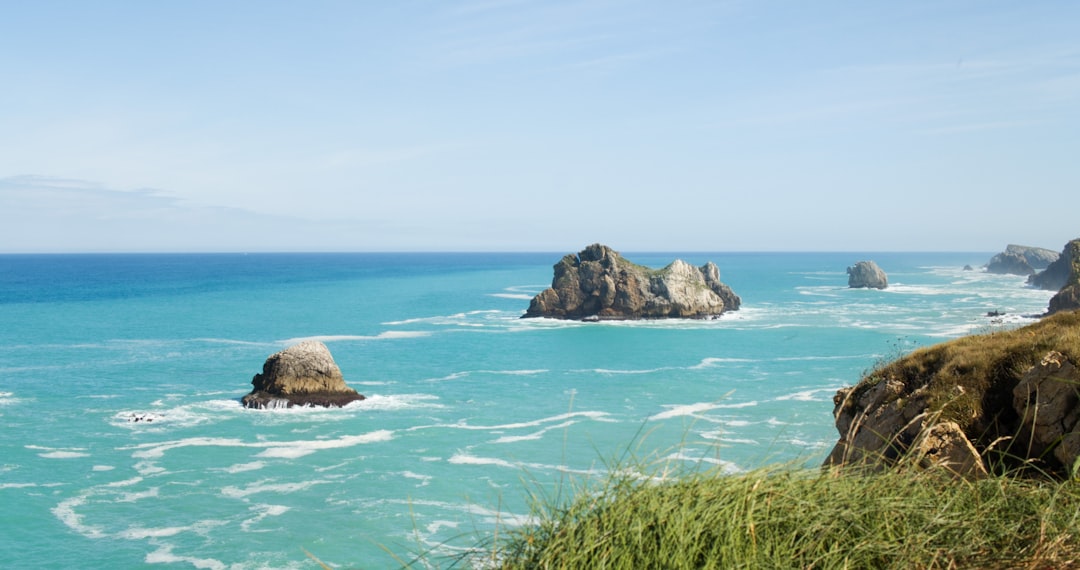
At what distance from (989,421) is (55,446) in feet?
132

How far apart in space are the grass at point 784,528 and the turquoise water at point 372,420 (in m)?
0.39

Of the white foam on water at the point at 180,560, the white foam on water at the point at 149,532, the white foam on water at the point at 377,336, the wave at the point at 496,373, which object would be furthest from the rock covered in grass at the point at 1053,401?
the white foam on water at the point at 377,336

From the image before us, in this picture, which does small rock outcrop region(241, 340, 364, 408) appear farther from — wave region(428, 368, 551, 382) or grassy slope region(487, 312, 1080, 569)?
grassy slope region(487, 312, 1080, 569)

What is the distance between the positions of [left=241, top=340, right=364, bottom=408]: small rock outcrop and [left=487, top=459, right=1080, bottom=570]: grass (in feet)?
143

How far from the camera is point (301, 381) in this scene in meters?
48.1

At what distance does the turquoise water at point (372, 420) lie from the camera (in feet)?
87.0

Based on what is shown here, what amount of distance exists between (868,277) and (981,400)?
154 meters

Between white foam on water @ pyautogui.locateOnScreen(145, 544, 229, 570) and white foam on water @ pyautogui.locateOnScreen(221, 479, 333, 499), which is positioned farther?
white foam on water @ pyautogui.locateOnScreen(221, 479, 333, 499)

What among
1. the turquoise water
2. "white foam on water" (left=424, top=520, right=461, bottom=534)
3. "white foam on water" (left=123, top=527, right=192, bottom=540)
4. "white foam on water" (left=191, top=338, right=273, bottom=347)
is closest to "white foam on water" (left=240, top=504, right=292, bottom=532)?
the turquoise water

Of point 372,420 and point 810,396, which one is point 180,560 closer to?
point 372,420

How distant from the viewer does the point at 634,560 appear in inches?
199

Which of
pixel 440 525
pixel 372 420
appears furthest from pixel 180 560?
pixel 372 420

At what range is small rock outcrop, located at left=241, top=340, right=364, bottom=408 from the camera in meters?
47.0

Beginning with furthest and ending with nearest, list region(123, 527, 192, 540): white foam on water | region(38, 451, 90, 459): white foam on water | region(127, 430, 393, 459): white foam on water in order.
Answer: region(127, 430, 393, 459): white foam on water < region(38, 451, 90, 459): white foam on water < region(123, 527, 192, 540): white foam on water
